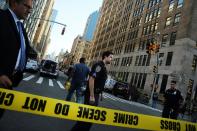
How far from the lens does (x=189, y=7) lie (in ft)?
143

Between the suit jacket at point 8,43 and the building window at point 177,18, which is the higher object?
the building window at point 177,18

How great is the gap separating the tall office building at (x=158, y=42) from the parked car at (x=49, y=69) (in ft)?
42.1

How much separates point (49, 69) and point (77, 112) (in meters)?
28.3

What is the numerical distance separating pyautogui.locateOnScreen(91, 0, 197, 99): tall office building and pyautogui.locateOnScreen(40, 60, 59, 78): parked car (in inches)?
505

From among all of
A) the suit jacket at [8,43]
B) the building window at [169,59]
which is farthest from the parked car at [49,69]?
the suit jacket at [8,43]

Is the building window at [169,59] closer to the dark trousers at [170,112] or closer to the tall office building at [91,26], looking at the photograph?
the dark trousers at [170,112]

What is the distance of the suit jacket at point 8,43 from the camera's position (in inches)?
121

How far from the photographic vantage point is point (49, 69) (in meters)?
32.4

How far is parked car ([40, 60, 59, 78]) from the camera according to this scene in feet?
103

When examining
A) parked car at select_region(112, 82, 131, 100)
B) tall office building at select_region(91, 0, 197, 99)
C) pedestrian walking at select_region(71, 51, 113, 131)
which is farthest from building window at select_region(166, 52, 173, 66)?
pedestrian walking at select_region(71, 51, 113, 131)

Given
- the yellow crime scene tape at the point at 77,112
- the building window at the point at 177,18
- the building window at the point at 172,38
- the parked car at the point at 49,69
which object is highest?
the building window at the point at 177,18

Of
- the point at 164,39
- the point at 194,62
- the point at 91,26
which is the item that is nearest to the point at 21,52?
the point at 194,62

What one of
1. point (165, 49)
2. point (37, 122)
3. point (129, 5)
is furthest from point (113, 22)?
point (37, 122)

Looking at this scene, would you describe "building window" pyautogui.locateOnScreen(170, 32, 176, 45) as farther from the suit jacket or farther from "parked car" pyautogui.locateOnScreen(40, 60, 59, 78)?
the suit jacket
